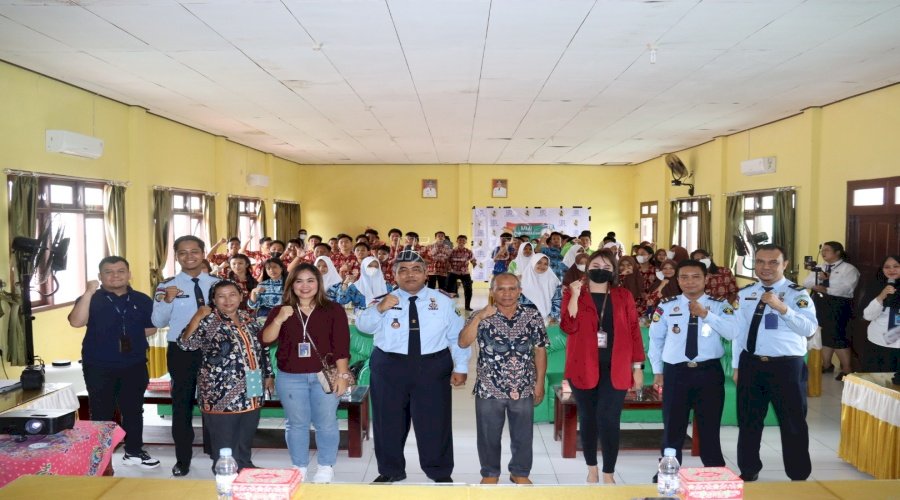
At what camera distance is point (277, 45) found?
17.1 feet

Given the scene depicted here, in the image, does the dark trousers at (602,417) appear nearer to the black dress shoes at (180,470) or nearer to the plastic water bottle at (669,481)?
the plastic water bottle at (669,481)

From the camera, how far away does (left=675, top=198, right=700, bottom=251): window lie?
1252cm

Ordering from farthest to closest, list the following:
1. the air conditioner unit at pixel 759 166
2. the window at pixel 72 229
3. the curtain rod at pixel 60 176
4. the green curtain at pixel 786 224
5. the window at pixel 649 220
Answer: the window at pixel 649 220 < the air conditioner unit at pixel 759 166 < the green curtain at pixel 786 224 < the window at pixel 72 229 < the curtain rod at pixel 60 176

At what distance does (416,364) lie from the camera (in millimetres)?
3631

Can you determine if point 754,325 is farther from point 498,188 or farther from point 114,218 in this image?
point 498,188

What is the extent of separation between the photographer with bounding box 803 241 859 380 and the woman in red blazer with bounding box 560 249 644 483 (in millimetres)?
4375

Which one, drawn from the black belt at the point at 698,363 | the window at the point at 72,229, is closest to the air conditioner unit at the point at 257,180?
the window at the point at 72,229

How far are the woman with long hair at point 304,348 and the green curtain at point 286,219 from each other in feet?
36.6

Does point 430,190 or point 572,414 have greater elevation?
point 430,190

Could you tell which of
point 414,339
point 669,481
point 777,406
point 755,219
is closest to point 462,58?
point 414,339

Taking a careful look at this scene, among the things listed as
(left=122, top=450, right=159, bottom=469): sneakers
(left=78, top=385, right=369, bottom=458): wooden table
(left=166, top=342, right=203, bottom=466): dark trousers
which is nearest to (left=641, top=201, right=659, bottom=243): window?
(left=78, top=385, right=369, bottom=458): wooden table

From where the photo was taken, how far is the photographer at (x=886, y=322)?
5.03m

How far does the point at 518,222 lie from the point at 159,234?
31.9 feet

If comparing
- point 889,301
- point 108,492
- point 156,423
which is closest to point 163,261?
point 156,423
